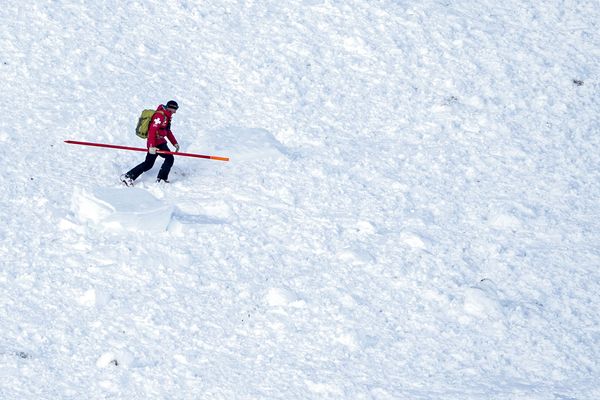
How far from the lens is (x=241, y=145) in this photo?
49.8 ft

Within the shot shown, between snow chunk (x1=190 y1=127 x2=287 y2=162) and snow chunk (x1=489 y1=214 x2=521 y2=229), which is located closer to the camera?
snow chunk (x1=489 y1=214 x2=521 y2=229)

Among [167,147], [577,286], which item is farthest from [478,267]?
[167,147]

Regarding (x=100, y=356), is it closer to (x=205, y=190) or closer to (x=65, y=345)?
(x=65, y=345)

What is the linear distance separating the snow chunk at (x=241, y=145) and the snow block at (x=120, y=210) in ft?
7.56

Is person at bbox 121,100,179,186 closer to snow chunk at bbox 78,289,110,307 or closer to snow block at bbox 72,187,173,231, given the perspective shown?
snow block at bbox 72,187,173,231

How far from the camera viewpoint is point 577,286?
41.4 feet

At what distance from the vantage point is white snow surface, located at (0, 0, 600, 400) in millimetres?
10602

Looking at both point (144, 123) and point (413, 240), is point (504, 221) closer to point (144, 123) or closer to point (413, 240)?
point (413, 240)

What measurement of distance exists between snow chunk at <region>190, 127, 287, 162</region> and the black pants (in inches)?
39.4

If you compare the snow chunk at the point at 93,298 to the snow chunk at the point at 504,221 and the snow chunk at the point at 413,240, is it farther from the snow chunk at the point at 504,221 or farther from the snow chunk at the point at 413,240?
the snow chunk at the point at 504,221

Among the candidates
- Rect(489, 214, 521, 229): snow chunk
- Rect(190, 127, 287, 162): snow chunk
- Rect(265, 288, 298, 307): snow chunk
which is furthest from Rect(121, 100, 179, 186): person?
Rect(489, 214, 521, 229): snow chunk

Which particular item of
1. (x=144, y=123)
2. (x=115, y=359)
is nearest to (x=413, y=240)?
(x=144, y=123)

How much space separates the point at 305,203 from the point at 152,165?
8.07 ft

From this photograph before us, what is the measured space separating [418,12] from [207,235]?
9015mm
